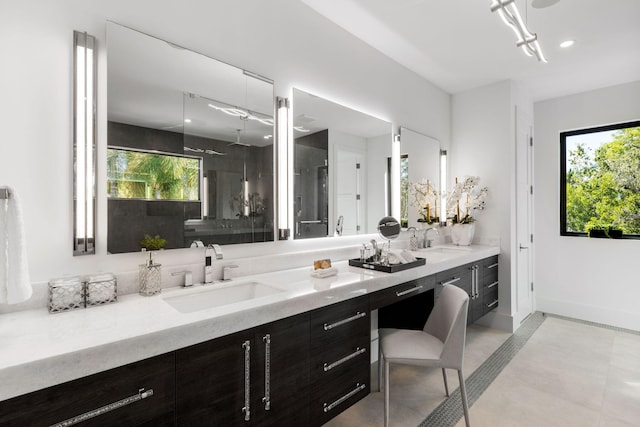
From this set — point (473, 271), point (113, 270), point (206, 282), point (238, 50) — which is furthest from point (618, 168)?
point (113, 270)

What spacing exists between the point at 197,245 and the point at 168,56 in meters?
1.01

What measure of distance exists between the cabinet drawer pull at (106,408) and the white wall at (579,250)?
192 inches

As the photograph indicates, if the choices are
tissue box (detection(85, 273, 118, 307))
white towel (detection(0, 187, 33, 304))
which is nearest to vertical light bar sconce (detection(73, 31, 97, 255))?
tissue box (detection(85, 273, 118, 307))

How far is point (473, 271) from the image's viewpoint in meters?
3.12

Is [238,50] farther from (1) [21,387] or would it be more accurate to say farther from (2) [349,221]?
(1) [21,387]

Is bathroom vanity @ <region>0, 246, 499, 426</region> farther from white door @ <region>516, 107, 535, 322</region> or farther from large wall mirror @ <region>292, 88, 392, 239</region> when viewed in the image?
white door @ <region>516, 107, 535, 322</region>

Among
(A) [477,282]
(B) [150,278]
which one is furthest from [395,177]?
(B) [150,278]

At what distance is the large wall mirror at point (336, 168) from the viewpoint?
7.67 ft

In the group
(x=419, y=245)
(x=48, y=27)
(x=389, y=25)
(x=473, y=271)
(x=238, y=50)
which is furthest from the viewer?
(x=419, y=245)

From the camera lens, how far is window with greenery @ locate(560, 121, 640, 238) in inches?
147

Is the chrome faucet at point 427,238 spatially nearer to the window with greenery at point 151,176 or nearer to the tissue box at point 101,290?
the window with greenery at point 151,176

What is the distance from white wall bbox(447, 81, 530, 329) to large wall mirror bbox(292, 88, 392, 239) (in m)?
1.43

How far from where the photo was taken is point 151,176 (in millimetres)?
1632

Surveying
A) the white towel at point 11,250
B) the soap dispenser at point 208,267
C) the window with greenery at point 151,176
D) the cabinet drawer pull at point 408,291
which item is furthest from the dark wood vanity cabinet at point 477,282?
the white towel at point 11,250
